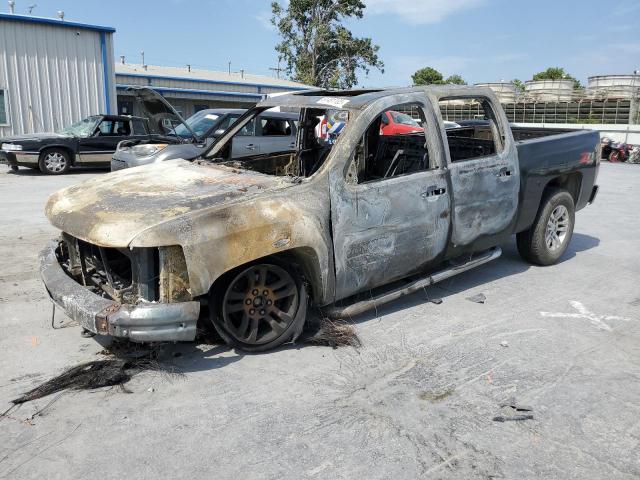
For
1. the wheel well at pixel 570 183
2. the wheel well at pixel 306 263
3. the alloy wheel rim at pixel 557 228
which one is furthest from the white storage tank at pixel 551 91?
the wheel well at pixel 306 263

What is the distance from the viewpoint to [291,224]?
3.73 meters

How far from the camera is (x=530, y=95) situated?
3356 centimetres

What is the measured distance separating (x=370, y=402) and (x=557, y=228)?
3930 mm

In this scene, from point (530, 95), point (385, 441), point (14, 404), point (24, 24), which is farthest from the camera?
point (530, 95)

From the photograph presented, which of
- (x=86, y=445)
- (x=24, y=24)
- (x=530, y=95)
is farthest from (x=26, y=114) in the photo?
(x=530, y=95)

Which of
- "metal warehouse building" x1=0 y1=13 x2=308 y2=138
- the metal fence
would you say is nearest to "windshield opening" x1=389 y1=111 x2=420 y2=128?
"metal warehouse building" x1=0 y1=13 x2=308 y2=138

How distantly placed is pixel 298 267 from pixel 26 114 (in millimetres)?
17489

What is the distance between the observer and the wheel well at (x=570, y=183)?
6141 millimetres

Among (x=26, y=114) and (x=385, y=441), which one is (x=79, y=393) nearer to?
(x=385, y=441)

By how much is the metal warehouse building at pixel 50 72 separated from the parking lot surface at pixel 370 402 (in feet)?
50.1

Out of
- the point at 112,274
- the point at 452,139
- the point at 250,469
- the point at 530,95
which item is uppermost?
the point at 530,95

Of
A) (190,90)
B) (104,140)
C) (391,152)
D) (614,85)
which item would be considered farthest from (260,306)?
(614,85)

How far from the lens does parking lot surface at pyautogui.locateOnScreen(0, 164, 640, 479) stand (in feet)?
9.07

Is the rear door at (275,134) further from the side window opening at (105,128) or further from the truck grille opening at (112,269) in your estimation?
the side window opening at (105,128)
